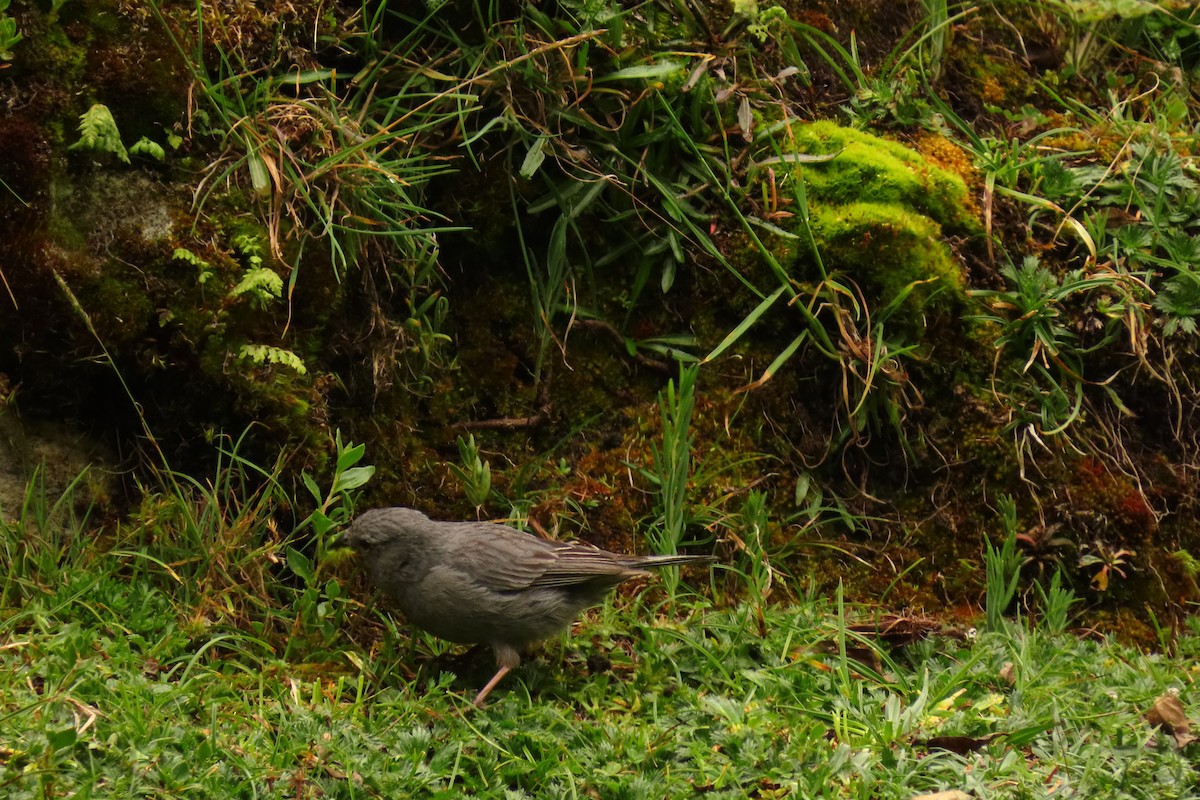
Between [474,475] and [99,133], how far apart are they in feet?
6.77

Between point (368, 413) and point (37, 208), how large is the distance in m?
1.60

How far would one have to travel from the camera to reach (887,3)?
7.09m

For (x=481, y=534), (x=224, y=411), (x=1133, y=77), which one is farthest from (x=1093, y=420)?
(x=224, y=411)

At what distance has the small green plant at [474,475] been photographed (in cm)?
521

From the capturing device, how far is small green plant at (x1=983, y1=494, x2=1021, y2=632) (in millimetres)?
5012

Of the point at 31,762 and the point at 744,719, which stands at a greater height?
the point at 31,762

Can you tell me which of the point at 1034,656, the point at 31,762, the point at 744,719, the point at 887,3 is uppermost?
the point at 887,3

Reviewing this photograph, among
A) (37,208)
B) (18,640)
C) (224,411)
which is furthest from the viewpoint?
(224,411)

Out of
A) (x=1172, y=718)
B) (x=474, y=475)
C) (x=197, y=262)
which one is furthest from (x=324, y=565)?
(x=1172, y=718)

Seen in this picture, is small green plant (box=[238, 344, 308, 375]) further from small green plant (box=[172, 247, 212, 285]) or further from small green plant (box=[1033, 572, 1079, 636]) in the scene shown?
small green plant (box=[1033, 572, 1079, 636])

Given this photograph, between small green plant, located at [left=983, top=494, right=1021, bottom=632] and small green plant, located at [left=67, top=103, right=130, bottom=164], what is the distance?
4010 millimetres

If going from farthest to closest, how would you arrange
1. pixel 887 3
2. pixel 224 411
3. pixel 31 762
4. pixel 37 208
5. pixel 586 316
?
pixel 887 3 < pixel 586 316 < pixel 224 411 < pixel 37 208 < pixel 31 762

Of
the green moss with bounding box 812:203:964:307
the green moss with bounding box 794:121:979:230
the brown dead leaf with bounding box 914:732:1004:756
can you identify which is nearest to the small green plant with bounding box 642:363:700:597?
the green moss with bounding box 812:203:964:307

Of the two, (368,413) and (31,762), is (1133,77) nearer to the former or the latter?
(368,413)
